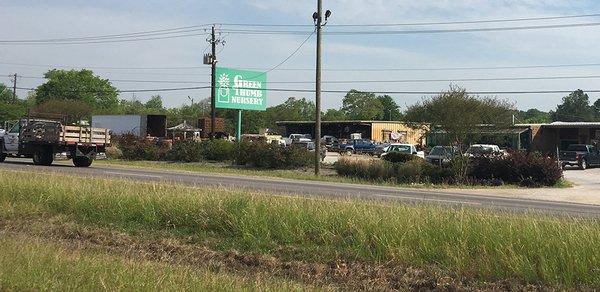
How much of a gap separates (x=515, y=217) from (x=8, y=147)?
28444 millimetres

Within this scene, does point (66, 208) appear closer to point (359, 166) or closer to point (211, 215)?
point (211, 215)

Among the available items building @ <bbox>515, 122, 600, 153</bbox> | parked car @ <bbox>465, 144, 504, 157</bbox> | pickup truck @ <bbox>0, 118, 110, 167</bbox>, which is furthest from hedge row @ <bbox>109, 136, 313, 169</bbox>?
building @ <bbox>515, 122, 600, 153</bbox>

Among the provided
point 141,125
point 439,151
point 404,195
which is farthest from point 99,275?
point 141,125

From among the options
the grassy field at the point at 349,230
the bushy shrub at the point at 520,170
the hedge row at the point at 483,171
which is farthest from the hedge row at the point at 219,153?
the grassy field at the point at 349,230

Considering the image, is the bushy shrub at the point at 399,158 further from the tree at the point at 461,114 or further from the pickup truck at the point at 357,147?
the pickup truck at the point at 357,147

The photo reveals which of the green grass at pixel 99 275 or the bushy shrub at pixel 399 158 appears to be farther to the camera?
the bushy shrub at pixel 399 158

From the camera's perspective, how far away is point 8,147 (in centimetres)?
3194

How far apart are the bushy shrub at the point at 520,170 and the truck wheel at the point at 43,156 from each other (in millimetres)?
19764

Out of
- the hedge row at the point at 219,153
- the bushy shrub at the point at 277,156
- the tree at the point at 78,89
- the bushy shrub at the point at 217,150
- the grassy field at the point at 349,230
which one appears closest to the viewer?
the grassy field at the point at 349,230

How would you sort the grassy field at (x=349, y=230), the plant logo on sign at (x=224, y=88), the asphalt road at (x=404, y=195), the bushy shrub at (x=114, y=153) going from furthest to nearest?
the plant logo on sign at (x=224, y=88) → the bushy shrub at (x=114, y=153) → the asphalt road at (x=404, y=195) → the grassy field at (x=349, y=230)

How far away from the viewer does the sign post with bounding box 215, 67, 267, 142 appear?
5569 centimetres

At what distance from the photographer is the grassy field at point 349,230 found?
25.3 ft

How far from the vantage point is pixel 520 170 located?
29750mm

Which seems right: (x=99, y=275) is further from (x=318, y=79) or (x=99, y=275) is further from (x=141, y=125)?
(x=141, y=125)
